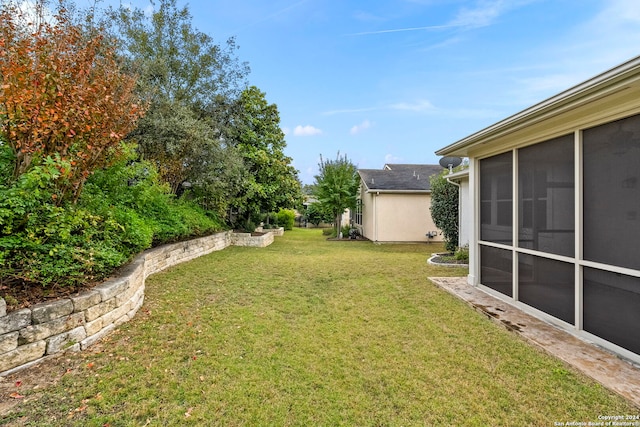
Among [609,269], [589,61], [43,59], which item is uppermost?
[589,61]

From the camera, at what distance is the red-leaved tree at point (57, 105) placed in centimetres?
333

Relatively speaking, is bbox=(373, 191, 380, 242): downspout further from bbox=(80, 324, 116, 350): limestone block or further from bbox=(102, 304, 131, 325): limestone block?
bbox=(80, 324, 116, 350): limestone block

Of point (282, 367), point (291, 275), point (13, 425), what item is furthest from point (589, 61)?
point (13, 425)

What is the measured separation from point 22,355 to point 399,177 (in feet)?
50.8

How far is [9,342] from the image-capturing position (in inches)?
103

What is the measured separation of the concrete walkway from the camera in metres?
2.59

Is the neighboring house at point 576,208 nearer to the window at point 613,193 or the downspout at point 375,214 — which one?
the window at point 613,193

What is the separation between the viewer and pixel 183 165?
361 inches

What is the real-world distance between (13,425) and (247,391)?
1532 millimetres

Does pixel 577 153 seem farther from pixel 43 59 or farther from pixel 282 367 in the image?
pixel 43 59

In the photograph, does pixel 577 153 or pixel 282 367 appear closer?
pixel 282 367

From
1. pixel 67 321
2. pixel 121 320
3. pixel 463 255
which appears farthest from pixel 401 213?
pixel 67 321

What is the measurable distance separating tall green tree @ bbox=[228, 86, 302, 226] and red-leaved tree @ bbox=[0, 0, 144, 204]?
296 inches

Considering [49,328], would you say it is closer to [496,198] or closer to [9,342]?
[9,342]
